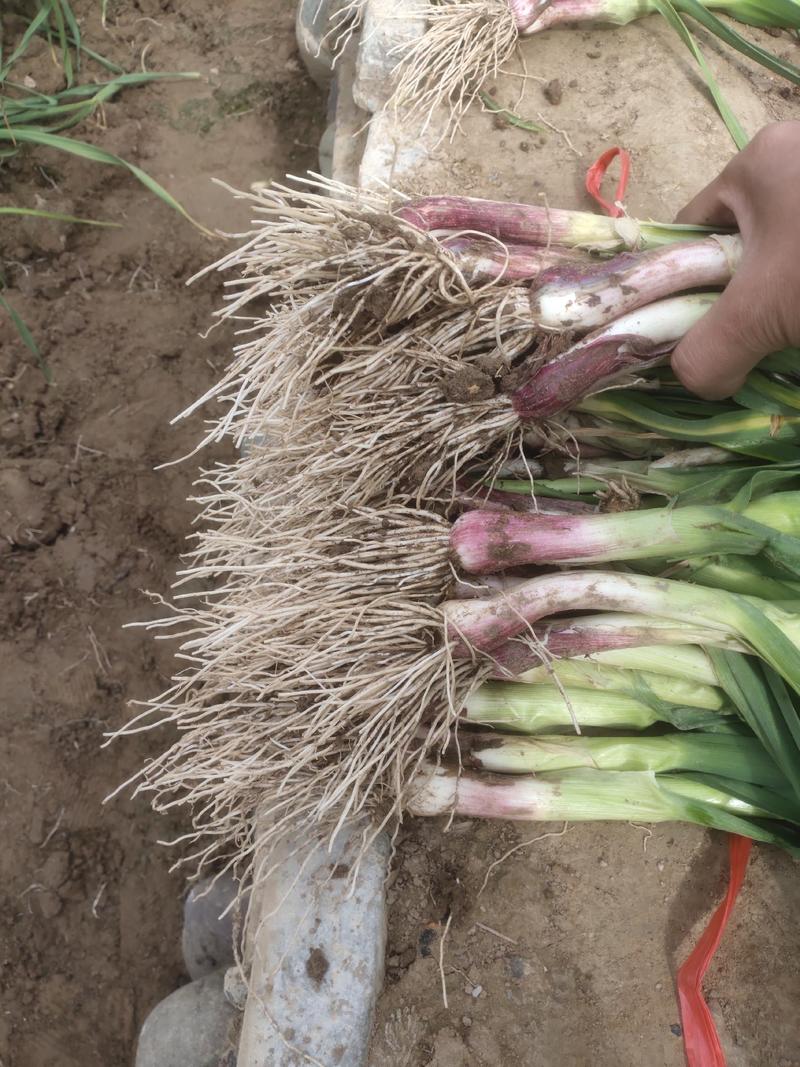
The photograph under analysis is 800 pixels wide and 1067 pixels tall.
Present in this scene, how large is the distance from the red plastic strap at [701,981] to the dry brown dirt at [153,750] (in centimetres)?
3

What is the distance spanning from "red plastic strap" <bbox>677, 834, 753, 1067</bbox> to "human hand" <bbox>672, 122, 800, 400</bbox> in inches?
31.6

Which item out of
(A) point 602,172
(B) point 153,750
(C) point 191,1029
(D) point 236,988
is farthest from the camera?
(B) point 153,750

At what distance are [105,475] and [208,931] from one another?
1.24 m

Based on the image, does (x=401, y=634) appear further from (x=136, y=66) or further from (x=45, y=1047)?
(x=136, y=66)

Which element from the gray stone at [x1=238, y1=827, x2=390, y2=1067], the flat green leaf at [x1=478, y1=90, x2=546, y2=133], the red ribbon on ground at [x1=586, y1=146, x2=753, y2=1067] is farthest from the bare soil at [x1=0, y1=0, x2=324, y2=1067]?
the red ribbon on ground at [x1=586, y1=146, x2=753, y2=1067]

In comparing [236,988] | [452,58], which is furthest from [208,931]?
[452,58]

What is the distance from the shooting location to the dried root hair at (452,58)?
70.9 inches

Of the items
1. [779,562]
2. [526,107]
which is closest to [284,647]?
[779,562]

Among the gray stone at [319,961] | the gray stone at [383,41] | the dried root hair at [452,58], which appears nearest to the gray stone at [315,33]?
the gray stone at [383,41]

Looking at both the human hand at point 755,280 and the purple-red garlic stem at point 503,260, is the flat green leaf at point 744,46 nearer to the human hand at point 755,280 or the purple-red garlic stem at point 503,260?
the human hand at point 755,280

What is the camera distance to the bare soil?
1.87 meters

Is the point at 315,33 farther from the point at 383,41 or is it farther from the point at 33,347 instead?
the point at 33,347

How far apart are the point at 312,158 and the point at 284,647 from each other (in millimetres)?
2082

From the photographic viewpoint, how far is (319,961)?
129 centimetres
